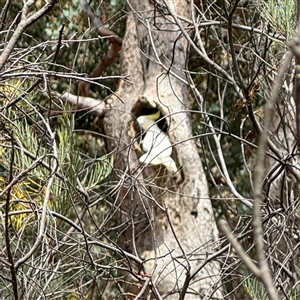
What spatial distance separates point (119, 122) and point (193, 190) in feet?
2.36

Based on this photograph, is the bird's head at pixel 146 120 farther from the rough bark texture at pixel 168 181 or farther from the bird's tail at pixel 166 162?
the bird's tail at pixel 166 162

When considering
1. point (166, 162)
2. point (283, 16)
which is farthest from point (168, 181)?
point (283, 16)

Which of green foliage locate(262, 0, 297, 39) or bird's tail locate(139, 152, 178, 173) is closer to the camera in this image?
green foliage locate(262, 0, 297, 39)

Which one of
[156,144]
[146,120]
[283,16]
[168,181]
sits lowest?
[283,16]

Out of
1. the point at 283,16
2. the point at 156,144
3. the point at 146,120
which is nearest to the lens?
the point at 283,16

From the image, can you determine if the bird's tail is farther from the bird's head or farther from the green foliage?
the green foliage

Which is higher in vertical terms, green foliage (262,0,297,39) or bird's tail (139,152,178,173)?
bird's tail (139,152,178,173)

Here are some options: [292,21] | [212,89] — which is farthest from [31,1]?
[212,89]

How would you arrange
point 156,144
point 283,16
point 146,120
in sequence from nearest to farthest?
1. point 283,16
2. point 156,144
3. point 146,120

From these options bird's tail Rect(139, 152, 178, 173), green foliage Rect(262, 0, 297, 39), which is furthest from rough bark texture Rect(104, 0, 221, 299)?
green foliage Rect(262, 0, 297, 39)

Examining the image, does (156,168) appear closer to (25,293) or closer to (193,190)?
(193,190)

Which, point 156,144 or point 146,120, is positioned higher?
point 146,120

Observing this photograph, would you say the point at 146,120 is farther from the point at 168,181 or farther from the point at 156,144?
the point at 168,181

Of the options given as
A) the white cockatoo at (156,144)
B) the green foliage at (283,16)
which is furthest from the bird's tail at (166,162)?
the green foliage at (283,16)
